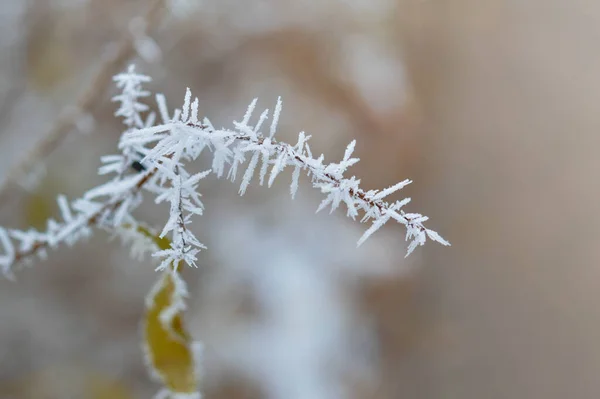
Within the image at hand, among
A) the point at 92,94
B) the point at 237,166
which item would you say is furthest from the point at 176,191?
the point at 92,94

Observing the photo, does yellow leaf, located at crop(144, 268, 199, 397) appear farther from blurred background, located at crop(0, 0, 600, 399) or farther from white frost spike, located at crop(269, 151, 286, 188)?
blurred background, located at crop(0, 0, 600, 399)

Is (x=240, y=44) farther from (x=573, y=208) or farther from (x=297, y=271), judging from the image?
(x=573, y=208)

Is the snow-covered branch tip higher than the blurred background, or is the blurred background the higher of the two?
the blurred background

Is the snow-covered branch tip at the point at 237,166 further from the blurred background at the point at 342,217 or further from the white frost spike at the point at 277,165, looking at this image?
the blurred background at the point at 342,217

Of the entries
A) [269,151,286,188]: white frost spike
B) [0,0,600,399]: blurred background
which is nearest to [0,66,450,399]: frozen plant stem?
[269,151,286,188]: white frost spike

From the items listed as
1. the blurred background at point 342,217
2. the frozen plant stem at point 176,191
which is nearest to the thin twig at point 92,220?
the frozen plant stem at point 176,191

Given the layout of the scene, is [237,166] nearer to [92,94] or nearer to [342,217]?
[92,94]
